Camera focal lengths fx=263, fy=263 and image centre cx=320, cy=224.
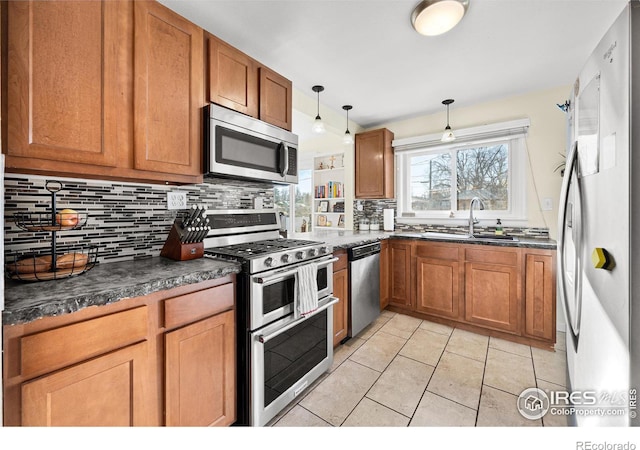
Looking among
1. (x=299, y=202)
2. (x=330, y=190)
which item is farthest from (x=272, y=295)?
(x=299, y=202)

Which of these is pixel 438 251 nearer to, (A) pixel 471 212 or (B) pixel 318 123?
(A) pixel 471 212

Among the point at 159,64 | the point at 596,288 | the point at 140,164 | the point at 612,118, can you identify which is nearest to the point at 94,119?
the point at 140,164

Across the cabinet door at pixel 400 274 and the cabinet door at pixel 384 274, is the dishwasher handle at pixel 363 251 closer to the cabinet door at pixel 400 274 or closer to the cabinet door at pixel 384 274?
the cabinet door at pixel 384 274

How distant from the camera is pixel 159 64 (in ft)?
4.54

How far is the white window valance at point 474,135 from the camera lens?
278cm

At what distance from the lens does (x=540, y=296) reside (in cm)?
227

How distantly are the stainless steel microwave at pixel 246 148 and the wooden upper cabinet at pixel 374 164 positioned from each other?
162cm

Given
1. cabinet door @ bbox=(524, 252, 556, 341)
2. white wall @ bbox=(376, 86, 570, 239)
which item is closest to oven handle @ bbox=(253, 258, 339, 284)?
cabinet door @ bbox=(524, 252, 556, 341)

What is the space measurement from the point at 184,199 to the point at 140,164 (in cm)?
52

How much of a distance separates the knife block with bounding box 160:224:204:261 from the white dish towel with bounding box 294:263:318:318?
2.00 ft

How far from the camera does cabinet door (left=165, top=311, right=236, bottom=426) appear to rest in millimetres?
1137

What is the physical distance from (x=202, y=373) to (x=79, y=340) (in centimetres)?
53

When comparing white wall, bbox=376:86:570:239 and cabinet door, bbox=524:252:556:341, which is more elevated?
white wall, bbox=376:86:570:239

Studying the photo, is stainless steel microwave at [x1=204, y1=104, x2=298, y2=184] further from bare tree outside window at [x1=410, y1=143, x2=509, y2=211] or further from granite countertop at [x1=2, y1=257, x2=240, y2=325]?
bare tree outside window at [x1=410, y1=143, x2=509, y2=211]
